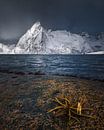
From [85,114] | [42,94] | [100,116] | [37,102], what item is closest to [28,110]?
[37,102]

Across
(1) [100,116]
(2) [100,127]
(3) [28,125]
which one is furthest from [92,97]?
(3) [28,125]

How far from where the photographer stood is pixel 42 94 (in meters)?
8.16

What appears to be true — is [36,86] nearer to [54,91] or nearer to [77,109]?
[54,91]

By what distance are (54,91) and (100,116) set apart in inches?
Answer: 112

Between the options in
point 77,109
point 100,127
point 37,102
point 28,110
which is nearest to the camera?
point 100,127

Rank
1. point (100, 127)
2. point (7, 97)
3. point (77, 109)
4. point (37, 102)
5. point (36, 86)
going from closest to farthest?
point (100, 127) < point (77, 109) < point (37, 102) < point (7, 97) < point (36, 86)

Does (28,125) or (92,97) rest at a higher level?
(92,97)

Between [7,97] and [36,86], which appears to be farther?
[36,86]

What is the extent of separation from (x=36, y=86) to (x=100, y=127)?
4.61m

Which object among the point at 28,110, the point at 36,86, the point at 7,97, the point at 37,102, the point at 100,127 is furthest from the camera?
the point at 36,86

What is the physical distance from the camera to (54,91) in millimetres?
8391

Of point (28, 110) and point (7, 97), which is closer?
point (28, 110)

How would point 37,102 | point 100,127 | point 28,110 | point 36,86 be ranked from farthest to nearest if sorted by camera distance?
point 36,86 < point 37,102 < point 28,110 < point 100,127

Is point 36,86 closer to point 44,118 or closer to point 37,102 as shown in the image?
point 37,102
